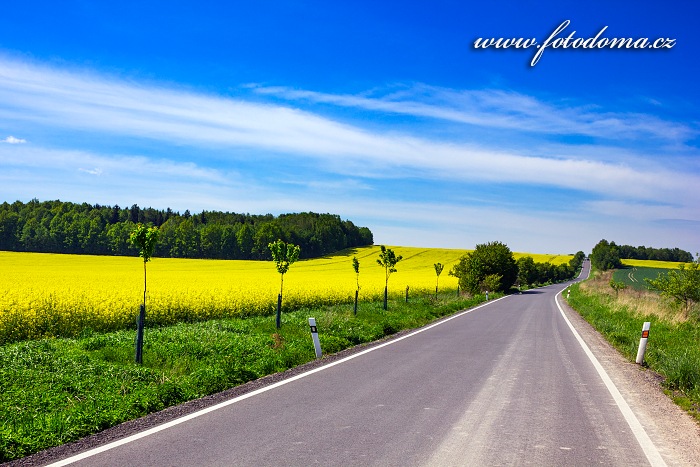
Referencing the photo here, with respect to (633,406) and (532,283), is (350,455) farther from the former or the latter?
(532,283)

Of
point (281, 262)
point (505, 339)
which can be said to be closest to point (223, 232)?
point (281, 262)

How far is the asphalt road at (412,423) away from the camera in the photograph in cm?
526

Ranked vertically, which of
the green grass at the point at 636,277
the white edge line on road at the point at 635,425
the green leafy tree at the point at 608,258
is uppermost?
the green leafy tree at the point at 608,258

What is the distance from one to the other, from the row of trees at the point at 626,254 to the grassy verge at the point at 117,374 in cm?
15522

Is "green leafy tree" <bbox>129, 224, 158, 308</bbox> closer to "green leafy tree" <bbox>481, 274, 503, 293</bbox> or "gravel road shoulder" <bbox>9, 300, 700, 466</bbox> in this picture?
"gravel road shoulder" <bbox>9, 300, 700, 466</bbox>

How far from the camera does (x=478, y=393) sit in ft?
27.3

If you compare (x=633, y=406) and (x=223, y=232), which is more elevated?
(x=223, y=232)

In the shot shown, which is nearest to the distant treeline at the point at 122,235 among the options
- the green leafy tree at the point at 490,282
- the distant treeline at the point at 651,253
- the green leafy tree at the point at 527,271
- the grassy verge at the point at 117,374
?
the green leafy tree at the point at 527,271

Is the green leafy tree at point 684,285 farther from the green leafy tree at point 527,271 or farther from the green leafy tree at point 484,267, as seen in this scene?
the green leafy tree at point 527,271

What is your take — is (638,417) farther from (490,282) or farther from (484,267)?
(484,267)

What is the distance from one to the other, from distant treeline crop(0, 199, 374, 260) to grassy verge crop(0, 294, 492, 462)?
239ft

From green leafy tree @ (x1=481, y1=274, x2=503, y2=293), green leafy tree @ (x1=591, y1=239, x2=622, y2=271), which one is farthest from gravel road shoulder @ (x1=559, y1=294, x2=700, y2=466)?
green leafy tree @ (x1=591, y1=239, x2=622, y2=271)

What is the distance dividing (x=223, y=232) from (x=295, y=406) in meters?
101

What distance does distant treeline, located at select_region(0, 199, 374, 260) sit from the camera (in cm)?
9362
